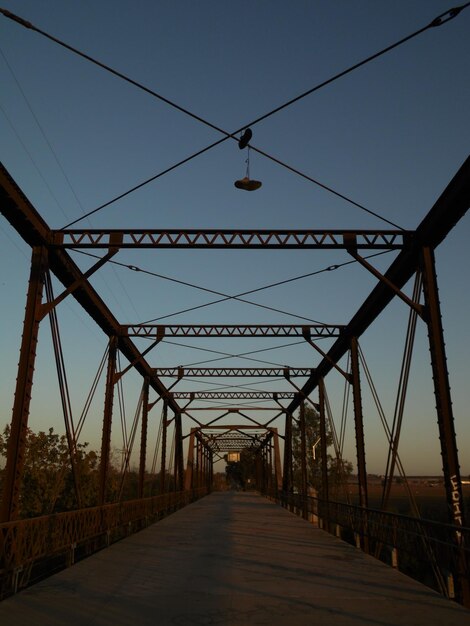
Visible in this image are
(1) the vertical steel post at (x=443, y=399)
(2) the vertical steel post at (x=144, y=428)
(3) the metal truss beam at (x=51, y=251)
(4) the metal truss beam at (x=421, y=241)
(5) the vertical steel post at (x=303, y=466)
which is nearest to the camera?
(4) the metal truss beam at (x=421, y=241)

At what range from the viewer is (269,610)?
6363 millimetres

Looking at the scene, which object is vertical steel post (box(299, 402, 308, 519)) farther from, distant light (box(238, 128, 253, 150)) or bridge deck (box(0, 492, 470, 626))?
distant light (box(238, 128, 253, 150))

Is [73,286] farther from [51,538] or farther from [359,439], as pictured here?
[359,439]

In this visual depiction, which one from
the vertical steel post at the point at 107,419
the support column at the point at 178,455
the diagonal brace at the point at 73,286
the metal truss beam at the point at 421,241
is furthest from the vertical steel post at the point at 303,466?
the diagonal brace at the point at 73,286

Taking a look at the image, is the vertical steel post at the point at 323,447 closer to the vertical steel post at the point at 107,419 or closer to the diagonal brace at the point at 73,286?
the vertical steel post at the point at 107,419

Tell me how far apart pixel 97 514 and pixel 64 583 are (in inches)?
255

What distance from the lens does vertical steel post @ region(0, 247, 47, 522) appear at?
33.2ft

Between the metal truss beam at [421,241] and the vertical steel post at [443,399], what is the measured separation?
0.54 meters

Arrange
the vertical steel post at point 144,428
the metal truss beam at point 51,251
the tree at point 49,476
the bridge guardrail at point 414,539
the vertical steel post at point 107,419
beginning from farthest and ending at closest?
1. the tree at point 49,476
2. the vertical steel post at point 144,428
3. the vertical steel post at point 107,419
4. the metal truss beam at point 51,251
5. the bridge guardrail at point 414,539

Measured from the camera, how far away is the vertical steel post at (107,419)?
17.3 m

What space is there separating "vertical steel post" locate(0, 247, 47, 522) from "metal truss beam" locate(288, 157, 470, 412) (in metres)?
8.57

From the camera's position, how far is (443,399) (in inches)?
408

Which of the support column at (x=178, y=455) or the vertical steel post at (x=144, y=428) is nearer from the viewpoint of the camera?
the vertical steel post at (x=144, y=428)

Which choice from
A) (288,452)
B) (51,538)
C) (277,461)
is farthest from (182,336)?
(277,461)
